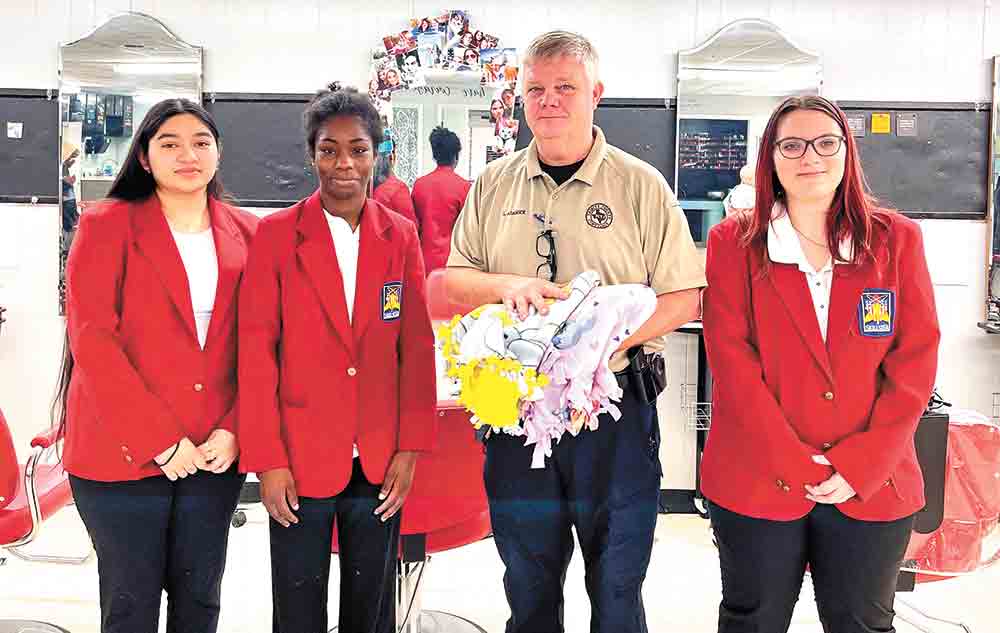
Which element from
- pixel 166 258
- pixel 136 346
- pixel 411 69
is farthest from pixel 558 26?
pixel 136 346

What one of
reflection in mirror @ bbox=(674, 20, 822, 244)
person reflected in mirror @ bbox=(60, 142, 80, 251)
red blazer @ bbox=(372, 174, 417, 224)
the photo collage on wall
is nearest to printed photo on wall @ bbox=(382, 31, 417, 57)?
the photo collage on wall

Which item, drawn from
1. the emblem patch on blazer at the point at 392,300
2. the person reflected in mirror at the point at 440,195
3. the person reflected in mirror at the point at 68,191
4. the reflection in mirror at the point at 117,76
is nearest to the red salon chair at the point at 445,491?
the emblem patch on blazer at the point at 392,300

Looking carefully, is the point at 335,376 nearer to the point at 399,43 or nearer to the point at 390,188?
the point at 390,188

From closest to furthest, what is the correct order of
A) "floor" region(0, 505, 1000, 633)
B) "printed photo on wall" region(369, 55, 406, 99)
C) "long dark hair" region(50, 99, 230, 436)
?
"long dark hair" region(50, 99, 230, 436) → "floor" region(0, 505, 1000, 633) → "printed photo on wall" region(369, 55, 406, 99)

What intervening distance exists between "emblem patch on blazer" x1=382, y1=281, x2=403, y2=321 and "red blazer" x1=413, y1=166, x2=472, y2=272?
77.0 inches

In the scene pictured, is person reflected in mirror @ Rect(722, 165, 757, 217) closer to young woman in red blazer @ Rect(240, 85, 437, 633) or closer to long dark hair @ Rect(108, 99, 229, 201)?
young woman in red blazer @ Rect(240, 85, 437, 633)

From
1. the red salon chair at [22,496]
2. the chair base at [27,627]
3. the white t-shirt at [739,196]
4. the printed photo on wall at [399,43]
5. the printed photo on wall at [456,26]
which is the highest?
the printed photo on wall at [456,26]

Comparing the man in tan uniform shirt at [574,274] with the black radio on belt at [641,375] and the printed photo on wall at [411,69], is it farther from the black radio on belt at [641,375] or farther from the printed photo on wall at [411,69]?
the printed photo on wall at [411,69]

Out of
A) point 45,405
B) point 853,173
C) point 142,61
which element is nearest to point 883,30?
point 853,173

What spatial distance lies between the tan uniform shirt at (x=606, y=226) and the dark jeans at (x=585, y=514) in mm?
208

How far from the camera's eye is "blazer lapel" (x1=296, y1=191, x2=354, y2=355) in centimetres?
218

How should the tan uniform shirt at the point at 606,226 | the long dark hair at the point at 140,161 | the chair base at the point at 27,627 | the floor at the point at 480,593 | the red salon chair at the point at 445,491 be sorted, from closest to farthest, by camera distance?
the tan uniform shirt at the point at 606,226 < the long dark hair at the point at 140,161 < the red salon chair at the point at 445,491 < the chair base at the point at 27,627 < the floor at the point at 480,593

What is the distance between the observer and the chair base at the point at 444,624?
134 inches

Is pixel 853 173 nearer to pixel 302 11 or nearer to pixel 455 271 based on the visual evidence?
pixel 455 271
